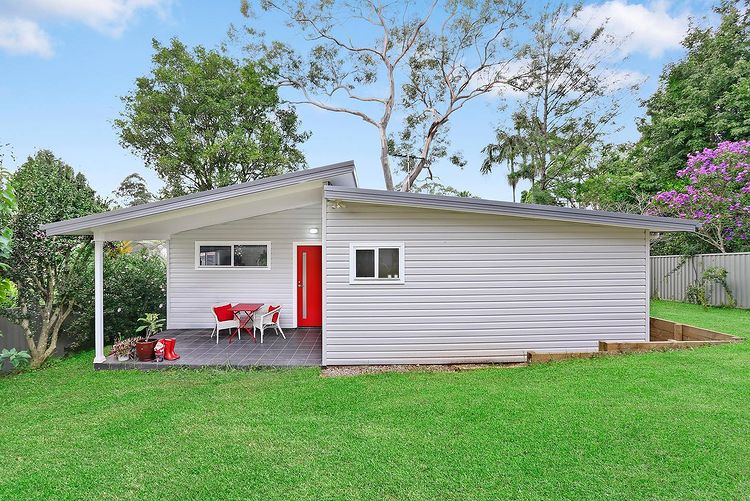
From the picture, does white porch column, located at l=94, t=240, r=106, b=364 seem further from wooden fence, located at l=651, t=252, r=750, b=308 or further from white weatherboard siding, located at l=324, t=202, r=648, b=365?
wooden fence, located at l=651, t=252, r=750, b=308

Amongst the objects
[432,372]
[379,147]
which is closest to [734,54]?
[379,147]

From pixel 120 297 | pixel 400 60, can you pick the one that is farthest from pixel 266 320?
pixel 400 60

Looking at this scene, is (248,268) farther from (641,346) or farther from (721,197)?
(721,197)

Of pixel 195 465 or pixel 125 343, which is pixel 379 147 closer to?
pixel 125 343

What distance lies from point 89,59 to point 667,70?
22963mm

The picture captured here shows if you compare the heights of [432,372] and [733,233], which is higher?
[733,233]

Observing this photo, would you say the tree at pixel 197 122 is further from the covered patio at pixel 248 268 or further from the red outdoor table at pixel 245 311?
the red outdoor table at pixel 245 311

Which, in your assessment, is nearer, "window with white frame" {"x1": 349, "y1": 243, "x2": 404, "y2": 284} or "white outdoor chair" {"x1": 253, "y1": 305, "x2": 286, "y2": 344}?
"window with white frame" {"x1": 349, "y1": 243, "x2": 404, "y2": 284}

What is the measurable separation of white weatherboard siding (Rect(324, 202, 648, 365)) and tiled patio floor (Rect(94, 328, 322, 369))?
31.6 inches

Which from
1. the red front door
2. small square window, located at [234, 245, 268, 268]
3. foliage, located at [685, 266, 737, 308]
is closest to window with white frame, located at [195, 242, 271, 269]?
small square window, located at [234, 245, 268, 268]

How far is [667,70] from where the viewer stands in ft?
56.4

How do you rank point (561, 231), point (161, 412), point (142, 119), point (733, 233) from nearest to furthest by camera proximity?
1. point (161, 412)
2. point (561, 231)
3. point (733, 233)
4. point (142, 119)

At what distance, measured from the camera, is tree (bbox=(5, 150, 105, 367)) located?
219 inches

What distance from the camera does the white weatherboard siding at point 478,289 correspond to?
550 cm
